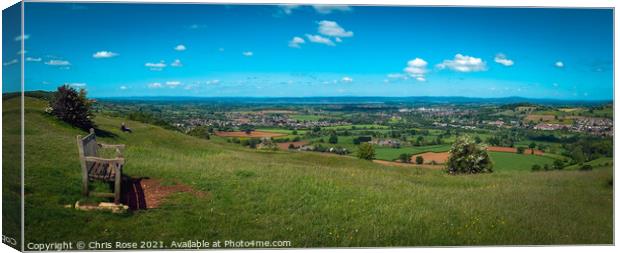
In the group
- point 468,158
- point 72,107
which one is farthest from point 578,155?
point 72,107

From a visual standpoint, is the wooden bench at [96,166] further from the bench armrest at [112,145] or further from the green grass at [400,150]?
the green grass at [400,150]

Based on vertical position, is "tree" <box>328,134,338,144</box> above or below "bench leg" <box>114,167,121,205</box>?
above

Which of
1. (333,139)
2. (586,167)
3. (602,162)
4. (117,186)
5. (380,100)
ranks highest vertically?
(380,100)

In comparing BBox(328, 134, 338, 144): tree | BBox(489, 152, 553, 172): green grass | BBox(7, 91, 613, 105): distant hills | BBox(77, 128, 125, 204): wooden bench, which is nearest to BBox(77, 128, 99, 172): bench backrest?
BBox(77, 128, 125, 204): wooden bench

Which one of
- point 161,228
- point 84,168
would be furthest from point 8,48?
point 161,228

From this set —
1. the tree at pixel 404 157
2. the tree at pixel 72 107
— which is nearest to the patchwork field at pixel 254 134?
the tree at pixel 404 157

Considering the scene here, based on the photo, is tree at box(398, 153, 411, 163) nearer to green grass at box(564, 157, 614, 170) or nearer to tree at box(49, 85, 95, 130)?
green grass at box(564, 157, 614, 170)

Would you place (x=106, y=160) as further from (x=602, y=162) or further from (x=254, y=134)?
(x=602, y=162)

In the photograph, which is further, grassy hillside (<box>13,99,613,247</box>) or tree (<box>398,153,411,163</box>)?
tree (<box>398,153,411,163</box>)
